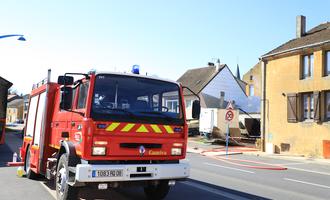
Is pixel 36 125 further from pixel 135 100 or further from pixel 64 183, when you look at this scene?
pixel 135 100

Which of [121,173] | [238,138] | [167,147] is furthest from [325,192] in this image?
[238,138]

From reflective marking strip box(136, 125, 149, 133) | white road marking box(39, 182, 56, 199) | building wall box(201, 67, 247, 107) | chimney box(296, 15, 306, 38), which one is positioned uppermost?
chimney box(296, 15, 306, 38)

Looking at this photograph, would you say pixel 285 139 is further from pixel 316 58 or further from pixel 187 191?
pixel 187 191

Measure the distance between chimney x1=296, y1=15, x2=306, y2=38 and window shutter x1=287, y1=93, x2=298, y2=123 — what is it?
602 cm

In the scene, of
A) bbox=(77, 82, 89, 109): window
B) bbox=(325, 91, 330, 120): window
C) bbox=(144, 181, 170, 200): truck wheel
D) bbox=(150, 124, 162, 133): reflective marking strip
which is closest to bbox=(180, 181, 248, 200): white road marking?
bbox=(144, 181, 170, 200): truck wheel

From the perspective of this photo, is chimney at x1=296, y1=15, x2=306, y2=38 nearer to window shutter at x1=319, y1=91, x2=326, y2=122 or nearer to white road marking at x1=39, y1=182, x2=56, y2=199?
window shutter at x1=319, y1=91, x2=326, y2=122

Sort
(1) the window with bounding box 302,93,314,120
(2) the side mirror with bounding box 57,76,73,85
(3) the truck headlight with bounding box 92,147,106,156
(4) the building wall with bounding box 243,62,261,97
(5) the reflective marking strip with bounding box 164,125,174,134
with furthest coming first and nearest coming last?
(4) the building wall with bounding box 243,62,261,97 → (1) the window with bounding box 302,93,314,120 → (5) the reflective marking strip with bounding box 164,125,174,134 → (2) the side mirror with bounding box 57,76,73,85 → (3) the truck headlight with bounding box 92,147,106,156

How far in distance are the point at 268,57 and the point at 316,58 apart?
13.3ft

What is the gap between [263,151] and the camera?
87.9 feet

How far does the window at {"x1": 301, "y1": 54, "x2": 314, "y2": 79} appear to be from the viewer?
24.5 meters

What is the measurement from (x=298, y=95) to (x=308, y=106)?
896 millimetres

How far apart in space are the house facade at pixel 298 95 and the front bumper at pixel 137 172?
56.4ft

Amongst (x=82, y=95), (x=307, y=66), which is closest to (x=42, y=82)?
(x=82, y=95)

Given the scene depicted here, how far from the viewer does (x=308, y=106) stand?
80.9 ft
